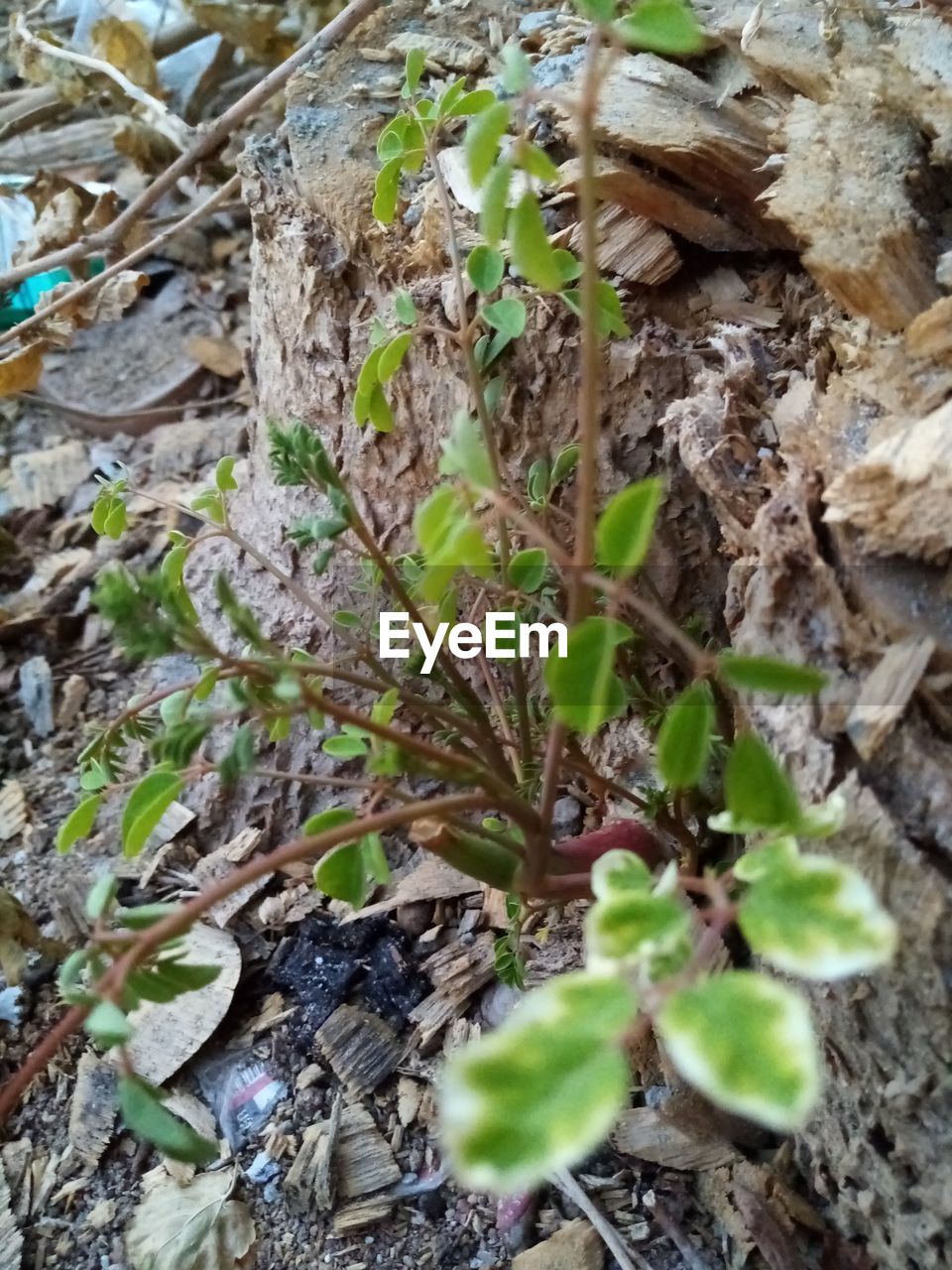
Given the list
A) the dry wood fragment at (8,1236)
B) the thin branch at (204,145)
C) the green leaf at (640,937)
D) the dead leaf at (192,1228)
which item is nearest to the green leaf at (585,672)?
the green leaf at (640,937)

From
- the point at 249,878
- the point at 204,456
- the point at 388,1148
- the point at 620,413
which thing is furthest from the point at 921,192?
the point at 204,456

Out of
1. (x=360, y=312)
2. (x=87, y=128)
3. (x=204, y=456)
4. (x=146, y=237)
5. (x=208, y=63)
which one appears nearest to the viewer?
(x=360, y=312)

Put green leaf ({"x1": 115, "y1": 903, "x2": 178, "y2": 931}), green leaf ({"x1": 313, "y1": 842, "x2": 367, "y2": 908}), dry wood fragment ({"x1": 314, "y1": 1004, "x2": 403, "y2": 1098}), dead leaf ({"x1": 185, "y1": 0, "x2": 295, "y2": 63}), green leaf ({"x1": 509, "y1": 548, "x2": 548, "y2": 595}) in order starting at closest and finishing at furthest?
green leaf ({"x1": 115, "y1": 903, "x2": 178, "y2": 931}) → green leaf ({"x1": 313, "y1": 842, "x2": 367, "y2": 908}) → green leaf ({"x1": 509, "y1": 548, "x2": 548, "y2": 595}) → dry wood fragment ({"x1": 314, "y1": 1004, "x2": 403, "y2": 1098}) → dead leaf ({"x1": 185, "y1": 0, "x2": 295, "y2": 63})

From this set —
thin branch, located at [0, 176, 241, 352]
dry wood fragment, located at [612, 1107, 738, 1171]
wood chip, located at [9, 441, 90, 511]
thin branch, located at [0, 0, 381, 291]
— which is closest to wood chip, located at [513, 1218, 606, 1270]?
dry wood fragment, located at [612, 1107, 738, 1171]

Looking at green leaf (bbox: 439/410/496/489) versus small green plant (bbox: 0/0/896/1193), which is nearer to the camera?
small green plant (bbox: 0/0/896/1193)

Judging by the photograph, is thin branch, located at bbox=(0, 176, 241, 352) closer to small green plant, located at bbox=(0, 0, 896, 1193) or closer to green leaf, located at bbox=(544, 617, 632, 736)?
small green plant, located at bbox=(0, 0, 896, 1193)

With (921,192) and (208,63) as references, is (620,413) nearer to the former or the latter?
(921,192)

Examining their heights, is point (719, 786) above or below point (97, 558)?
above

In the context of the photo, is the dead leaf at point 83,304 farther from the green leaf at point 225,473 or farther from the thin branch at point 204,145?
the green leaf at point 225,473
